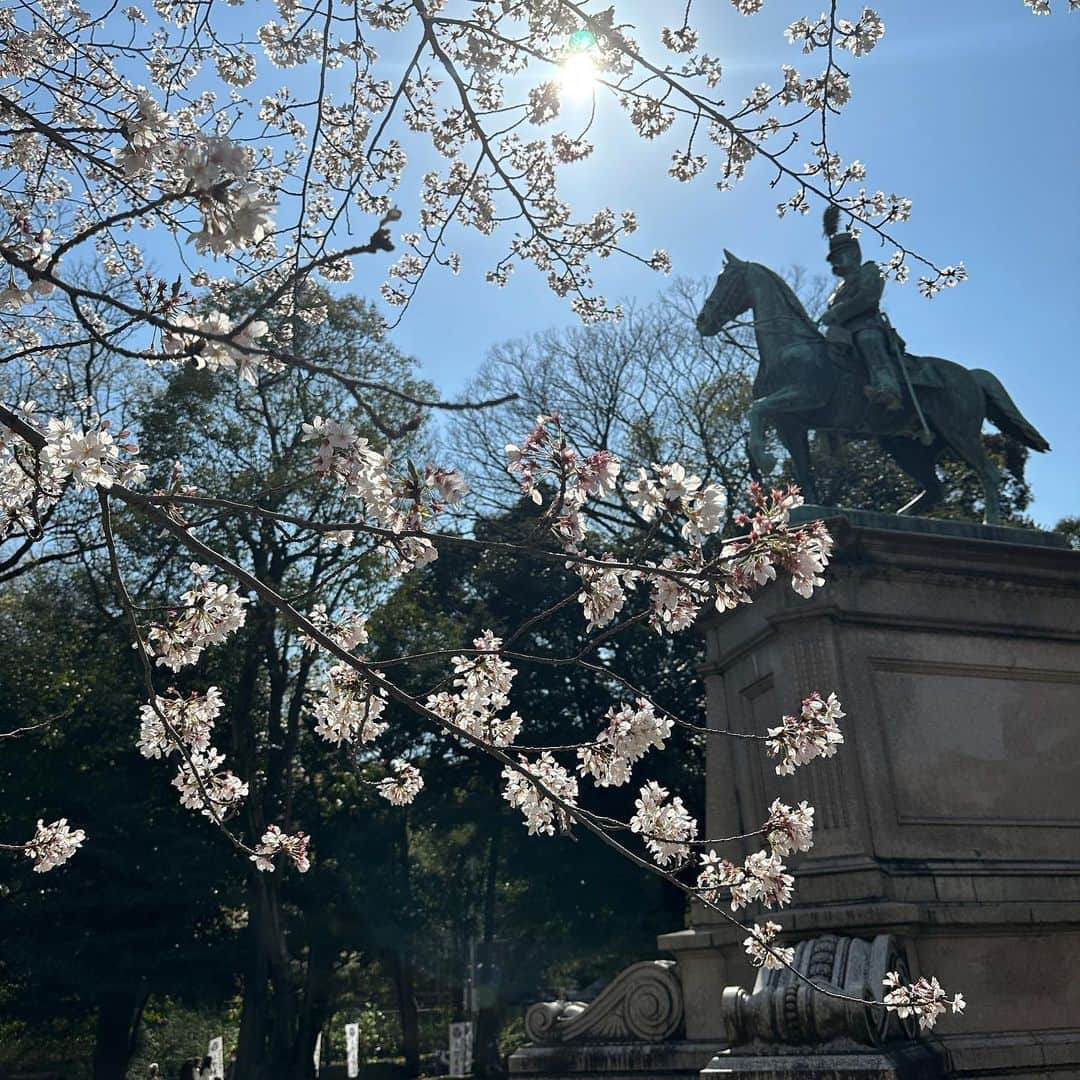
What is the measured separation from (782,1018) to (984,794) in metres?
2.54

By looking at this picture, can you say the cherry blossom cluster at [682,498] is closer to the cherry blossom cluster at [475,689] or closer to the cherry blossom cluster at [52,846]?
the cherry blossom cluster at [475,689]

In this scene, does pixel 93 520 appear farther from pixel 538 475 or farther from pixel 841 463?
pixel 538 475

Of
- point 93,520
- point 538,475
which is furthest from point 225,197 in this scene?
point 93,520

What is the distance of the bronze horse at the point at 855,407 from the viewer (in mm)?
9602

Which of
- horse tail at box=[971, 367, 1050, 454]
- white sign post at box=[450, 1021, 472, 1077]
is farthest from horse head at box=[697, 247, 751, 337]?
white sign post at box=[450, 1021, 472, 1077]

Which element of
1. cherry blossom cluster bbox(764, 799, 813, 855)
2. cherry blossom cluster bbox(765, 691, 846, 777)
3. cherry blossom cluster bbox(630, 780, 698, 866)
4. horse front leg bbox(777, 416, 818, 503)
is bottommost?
cherry blossom cluster bbox(764, 799, 813, 855)

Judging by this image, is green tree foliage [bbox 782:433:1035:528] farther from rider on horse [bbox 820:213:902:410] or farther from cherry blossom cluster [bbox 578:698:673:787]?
cherry blossom cluster [bbox 578:698:673:787]

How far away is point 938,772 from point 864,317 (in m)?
4.39

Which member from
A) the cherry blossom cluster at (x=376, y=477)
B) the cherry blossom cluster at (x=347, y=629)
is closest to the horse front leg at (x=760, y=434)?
the cherry blossom cluster at (x=347, y=629)

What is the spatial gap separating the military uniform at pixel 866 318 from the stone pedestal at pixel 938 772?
4.92 feet

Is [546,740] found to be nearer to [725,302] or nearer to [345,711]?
[725,302]

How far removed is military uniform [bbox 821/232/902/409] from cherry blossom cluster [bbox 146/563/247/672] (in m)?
6.55

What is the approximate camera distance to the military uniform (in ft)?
30.5

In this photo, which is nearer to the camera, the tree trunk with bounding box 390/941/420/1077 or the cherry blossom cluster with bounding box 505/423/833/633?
the cherry blossom cluster with bounding box 505/423/833/633
